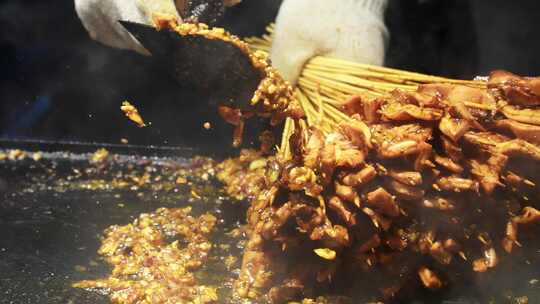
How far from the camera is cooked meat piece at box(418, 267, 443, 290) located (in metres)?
2.47

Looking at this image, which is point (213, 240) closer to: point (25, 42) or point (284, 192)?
point (284, 192)

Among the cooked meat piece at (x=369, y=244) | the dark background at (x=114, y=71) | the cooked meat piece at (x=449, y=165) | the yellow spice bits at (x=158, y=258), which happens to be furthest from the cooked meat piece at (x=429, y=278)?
the dark background at (x=114, y=71)

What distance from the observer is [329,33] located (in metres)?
3.41

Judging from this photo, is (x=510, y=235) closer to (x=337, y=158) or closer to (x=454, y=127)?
(x=454, y=127)

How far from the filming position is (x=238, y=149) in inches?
165

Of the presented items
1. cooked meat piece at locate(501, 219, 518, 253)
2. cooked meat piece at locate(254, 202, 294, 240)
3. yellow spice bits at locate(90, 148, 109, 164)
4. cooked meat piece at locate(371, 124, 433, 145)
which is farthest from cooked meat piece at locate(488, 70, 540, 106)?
yellow spice bits at locate(90, 148, 109, 164)

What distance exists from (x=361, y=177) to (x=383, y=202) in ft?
0.51

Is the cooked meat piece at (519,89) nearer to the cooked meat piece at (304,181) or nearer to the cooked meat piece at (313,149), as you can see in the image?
the cooked meat piece at (313,149)

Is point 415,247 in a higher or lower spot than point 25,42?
lower

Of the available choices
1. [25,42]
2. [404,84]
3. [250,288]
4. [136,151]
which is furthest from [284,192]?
[25,42]

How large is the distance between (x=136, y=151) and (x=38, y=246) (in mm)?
1487

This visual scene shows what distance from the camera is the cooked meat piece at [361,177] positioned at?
2225mm

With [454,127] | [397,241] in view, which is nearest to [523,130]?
[454,127]

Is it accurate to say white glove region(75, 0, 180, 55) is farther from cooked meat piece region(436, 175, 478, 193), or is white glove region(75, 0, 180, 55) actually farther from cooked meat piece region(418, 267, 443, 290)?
cooked meat piece region(418, 267, 443, 290)
